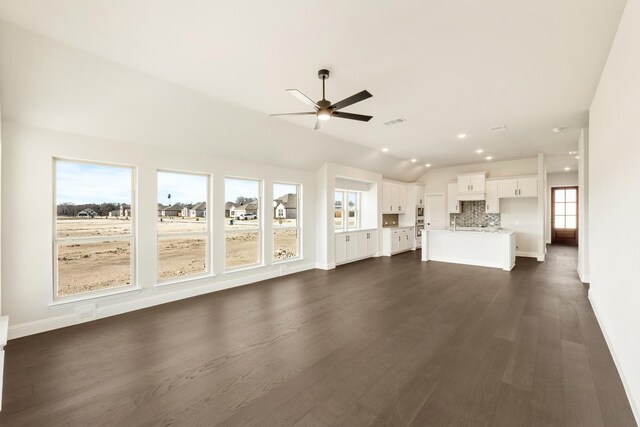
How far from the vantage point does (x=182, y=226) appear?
465 centimetres

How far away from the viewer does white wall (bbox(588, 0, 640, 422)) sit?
6.23 feet

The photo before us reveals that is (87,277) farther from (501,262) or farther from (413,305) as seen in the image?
(501,262)

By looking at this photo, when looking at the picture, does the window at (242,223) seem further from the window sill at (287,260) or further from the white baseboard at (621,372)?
the white baseboard at (621,372)

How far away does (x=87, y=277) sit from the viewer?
374 centimetres

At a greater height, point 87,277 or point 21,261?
point 21,261

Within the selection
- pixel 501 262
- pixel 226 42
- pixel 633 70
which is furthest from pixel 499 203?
pixel 226 42

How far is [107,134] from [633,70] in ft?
17.8

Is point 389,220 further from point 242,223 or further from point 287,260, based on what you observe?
point 242,223

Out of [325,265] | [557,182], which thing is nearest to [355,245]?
[325,265]

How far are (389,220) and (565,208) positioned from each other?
7515 mm

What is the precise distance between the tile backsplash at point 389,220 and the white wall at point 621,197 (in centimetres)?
611

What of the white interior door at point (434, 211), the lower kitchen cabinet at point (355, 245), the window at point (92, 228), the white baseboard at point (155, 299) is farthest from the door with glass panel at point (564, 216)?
the window at point (92, 228)

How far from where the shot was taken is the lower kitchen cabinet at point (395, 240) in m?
8.55

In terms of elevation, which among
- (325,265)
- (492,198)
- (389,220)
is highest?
(492,198)
